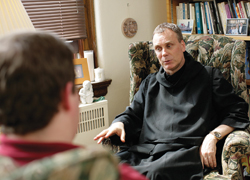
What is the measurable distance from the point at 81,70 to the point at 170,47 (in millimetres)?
1060

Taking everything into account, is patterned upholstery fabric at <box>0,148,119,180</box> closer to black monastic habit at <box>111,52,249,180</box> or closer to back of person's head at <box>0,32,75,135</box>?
back of person's head at <box>0,32,75,135</box>

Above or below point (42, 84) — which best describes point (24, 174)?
below

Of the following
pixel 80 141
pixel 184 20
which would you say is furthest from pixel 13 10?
pixel 184 20

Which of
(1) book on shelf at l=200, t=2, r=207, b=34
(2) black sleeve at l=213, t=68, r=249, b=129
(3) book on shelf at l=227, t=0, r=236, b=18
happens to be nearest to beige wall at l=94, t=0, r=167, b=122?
(1) book on shelf at l=200, t=2, r=207, b=34

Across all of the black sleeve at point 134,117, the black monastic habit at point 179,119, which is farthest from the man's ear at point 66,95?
the black sleeve at point 134,117

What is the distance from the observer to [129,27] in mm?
2973

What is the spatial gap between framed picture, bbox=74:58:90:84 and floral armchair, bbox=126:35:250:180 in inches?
22.9

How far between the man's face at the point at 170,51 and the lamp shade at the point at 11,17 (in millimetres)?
893

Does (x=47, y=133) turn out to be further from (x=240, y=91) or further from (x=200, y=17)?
(x=200, y=17)

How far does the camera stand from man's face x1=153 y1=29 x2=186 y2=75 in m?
1.99

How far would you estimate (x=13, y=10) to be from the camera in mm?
1442

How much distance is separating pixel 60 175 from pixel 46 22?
2.37 metres

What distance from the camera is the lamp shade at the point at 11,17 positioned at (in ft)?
4.61

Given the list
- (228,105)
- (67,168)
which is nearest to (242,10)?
(228,105)
